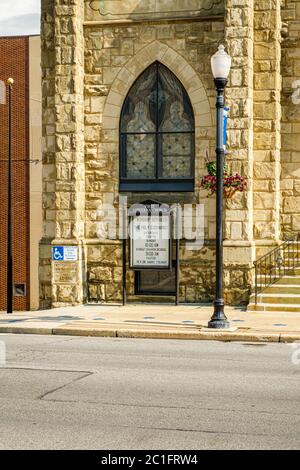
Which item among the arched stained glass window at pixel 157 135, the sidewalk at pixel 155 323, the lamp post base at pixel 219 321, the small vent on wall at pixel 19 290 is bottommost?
the small vent on wall at pixel 19 290

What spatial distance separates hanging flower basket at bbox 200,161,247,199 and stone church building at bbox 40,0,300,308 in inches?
8.8

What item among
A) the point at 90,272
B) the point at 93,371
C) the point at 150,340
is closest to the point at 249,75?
the point at 90,272

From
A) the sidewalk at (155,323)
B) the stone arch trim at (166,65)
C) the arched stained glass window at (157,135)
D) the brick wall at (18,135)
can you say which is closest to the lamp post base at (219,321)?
the sidewalk at (155,323)

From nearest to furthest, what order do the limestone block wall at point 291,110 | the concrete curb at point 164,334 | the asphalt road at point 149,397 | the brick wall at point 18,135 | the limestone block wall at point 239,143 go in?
1. the asphalt road at point 149,397
2. the concrete curb at point 164,334
3. the limestone block wall at point 239,143
4. the limestone block wall at point 291,110
5. the brick wall at point 18,135

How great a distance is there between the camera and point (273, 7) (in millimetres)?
21188

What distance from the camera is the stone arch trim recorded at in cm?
2166

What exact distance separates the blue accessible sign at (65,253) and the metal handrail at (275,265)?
462 centimetres

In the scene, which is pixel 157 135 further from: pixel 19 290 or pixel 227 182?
pixel 19 290

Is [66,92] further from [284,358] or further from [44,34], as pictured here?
[284,358]

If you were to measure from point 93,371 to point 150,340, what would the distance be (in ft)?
13.2

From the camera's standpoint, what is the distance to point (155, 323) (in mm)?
17516

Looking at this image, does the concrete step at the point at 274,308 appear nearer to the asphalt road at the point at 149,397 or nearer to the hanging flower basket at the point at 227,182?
the hanging flower basket at the point at 227,182

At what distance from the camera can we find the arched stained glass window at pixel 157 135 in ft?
72.4

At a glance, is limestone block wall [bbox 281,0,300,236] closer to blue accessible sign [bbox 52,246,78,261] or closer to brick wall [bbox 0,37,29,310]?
blue accessible sign [bbox 52,246,78,261]
